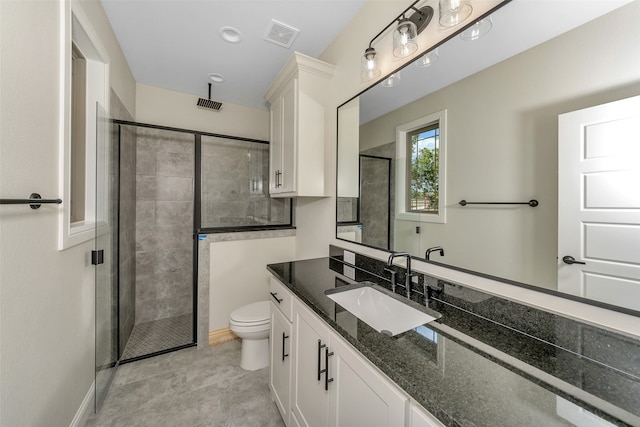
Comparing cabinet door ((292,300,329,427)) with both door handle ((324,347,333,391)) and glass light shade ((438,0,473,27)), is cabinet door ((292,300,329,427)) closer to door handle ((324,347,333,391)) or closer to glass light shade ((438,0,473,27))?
door handle ((324,347,333,391))

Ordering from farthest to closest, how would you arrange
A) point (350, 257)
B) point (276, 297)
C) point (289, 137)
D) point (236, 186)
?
point (236, 186), point (289, 137), point (350, 257), point (276, 297)

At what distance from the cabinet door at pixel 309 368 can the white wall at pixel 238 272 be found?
1294 mm

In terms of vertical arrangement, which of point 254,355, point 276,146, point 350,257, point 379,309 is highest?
point 276,146

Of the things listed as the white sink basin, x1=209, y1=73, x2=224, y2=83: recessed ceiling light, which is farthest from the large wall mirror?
x1=209, y1=73, x2=224, y2=83: recessed ceiling light

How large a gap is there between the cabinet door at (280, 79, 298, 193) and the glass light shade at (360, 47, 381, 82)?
57 centimetres

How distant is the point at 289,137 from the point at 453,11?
125 centimetres

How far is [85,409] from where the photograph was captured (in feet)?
4.79

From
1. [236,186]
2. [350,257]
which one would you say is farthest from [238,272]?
[350,257]

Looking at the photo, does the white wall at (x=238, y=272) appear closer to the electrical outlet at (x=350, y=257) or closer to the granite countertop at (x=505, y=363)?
the electrical outlet at (x=350, y=257)

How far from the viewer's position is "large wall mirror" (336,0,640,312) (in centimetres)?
69

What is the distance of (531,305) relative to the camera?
33.0 inches

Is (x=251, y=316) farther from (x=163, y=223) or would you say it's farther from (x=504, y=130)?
(x=504, y=130)

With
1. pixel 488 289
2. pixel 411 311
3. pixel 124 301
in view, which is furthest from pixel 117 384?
pixel 488 289

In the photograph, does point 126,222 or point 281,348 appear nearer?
point 281,348
